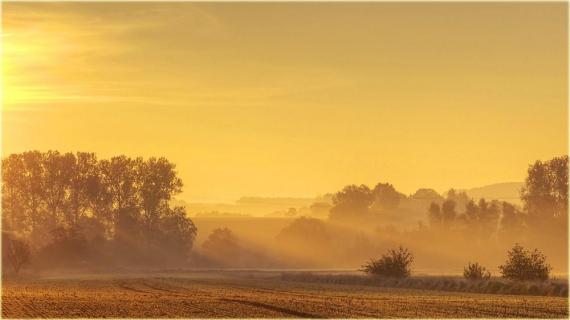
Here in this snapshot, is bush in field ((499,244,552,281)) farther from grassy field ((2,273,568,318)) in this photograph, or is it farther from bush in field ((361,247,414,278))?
grassy field ((2,273,568,318))

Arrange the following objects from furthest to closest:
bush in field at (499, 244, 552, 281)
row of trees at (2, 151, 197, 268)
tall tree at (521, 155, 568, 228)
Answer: tall tree at (521, 155, 568, 228) < row of trees at (2, 151, 197, 268) < bush in field at (499, 244, 552, 281)

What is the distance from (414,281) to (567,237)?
10468cm

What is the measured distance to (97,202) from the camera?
6481 inches

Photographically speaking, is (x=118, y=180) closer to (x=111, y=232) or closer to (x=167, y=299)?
(x=111, y=232)

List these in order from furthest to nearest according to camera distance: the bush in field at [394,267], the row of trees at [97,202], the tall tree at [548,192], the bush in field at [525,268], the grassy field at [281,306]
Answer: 1. the tall tree at [548,192]
2. the row of trees at [97,202]
3. the bush in field at [394,267]
4. the bush in field at [525,268]
5. the grassy field at [281,306]

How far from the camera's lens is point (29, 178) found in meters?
161

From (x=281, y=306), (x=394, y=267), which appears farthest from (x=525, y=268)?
(x=281, y=306)

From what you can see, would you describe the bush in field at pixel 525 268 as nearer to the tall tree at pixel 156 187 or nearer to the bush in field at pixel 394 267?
the bush in field at pixel 394 267

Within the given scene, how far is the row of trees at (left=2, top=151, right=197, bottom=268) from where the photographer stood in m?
158

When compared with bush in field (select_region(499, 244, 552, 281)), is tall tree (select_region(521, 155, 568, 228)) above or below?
above

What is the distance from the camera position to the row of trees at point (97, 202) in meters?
158

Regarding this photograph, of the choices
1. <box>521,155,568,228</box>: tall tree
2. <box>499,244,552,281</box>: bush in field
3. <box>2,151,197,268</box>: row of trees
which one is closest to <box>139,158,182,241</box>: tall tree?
<box>2,151,197,268</box>: row of trees

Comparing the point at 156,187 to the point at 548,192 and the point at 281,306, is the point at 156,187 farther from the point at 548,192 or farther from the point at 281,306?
the point at 281,306

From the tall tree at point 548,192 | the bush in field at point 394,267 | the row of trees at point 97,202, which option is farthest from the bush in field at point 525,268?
the tall tree at point 548,192
